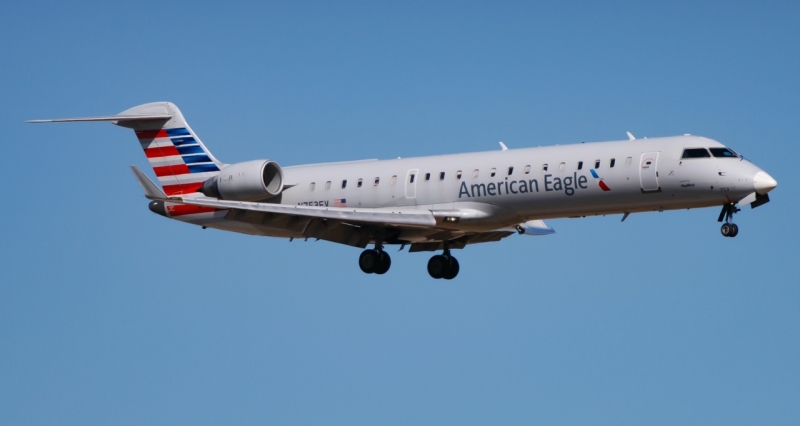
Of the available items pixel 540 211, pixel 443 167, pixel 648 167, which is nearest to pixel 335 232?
pixel 443 167

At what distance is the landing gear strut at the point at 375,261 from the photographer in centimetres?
3686

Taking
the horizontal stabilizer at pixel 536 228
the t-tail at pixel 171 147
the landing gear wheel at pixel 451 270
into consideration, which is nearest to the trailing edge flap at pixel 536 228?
the horizontal stabilizer at pixel 536 228

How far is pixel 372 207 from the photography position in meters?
36.6

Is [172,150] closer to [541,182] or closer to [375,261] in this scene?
[375,261]

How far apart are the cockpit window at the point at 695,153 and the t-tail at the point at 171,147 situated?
46.0 feet

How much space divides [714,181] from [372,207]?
949cm

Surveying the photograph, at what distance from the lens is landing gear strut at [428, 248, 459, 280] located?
A: 3834 cm

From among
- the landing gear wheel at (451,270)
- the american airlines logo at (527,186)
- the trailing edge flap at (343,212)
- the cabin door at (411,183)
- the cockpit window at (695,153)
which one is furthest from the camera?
the landing gear wheel at (451,270)

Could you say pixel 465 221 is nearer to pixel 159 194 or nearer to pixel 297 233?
pixel 297 233

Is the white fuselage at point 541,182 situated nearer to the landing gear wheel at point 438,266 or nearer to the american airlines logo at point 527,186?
the american airlines logo at point 527,186

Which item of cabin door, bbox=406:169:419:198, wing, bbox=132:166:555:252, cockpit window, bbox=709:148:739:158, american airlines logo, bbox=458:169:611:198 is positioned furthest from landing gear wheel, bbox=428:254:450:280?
cockpit window, bbox=709:148:739:158

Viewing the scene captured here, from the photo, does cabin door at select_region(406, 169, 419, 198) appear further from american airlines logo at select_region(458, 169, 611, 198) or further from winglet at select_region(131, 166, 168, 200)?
winglet at select_region(131, 166, 168, 200)

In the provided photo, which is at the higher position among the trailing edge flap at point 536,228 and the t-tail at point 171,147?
the t-tail at point 171,147

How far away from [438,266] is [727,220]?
920 cm
